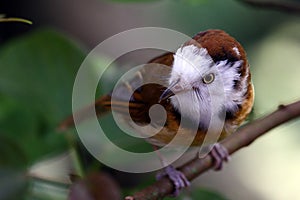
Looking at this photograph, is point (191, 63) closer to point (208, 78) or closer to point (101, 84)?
point (208, 78)

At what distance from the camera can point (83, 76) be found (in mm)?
1326

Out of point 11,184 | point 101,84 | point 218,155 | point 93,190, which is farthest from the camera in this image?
point 101,84

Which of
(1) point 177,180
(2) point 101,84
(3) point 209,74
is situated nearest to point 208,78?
(3) point 209,74

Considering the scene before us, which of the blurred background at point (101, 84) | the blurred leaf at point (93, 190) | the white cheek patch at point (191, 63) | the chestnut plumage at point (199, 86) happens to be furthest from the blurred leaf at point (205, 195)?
the white cheek patch at point (191, 63)

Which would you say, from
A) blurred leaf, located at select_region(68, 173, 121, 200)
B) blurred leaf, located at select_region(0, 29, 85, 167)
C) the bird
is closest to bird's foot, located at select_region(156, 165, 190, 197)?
the bird

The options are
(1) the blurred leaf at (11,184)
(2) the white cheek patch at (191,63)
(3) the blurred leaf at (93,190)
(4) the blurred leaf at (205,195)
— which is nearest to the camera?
(2) the white cheek patch at (191,63)

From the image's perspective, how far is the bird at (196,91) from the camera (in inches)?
30.5

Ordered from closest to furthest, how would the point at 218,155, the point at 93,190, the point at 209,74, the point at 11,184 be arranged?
the point at 209,74 < the point at 93,190 < the point at 11,184 < the point at 218,155

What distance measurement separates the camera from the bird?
0.77 metres

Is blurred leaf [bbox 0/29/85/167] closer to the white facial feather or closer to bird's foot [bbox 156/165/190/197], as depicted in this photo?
bird's foot [bbox 156/165/190/197]

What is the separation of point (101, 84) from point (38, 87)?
122mm

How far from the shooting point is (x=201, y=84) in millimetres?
797

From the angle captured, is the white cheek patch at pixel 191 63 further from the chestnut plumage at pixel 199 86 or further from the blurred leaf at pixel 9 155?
the blurred leaf at pixel 9 155

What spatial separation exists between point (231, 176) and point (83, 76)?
1399 mm
